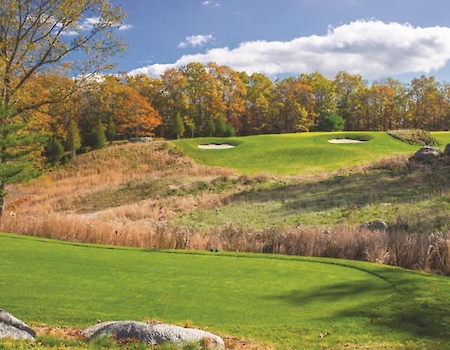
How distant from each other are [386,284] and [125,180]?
2527cm

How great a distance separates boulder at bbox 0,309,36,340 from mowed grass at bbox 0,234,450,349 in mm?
536

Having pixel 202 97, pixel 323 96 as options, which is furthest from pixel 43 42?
pixel 323 96

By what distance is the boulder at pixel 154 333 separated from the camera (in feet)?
13.8

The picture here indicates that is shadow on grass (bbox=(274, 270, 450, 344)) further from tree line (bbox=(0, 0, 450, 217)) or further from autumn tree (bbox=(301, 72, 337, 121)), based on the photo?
autumn tree (bbox=(301, 72, 337, 121))

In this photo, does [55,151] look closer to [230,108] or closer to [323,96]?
[230,108]

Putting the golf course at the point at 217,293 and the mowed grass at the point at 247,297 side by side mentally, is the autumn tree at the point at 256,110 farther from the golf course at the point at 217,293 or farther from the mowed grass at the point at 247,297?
the mowed grass at the point at 247,297

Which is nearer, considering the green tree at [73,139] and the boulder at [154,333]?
the boulder at [154,333]

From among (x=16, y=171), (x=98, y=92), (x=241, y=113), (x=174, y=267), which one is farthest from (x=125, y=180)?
(x=241, y=113)

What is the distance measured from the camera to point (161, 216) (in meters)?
18.7

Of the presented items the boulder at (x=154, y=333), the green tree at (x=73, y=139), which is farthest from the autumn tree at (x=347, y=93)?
the boulder at (x=154, y=333)

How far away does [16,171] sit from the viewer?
1577cm

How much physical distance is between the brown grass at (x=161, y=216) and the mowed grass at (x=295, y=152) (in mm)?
2469

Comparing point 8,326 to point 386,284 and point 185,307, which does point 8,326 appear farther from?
point 386,284

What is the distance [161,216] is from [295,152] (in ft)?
62.0
